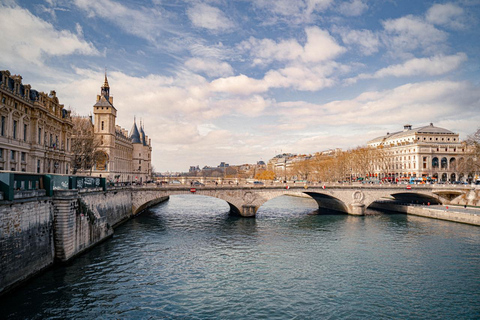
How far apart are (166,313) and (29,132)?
33.7m

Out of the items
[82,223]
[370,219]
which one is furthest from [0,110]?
[370,219]

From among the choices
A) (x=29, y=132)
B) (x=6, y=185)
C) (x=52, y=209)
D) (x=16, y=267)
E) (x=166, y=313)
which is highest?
(x=29, y=132)

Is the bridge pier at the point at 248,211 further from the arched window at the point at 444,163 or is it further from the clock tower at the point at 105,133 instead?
the arched window at the point at 444,163

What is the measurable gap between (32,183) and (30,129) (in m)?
22.8

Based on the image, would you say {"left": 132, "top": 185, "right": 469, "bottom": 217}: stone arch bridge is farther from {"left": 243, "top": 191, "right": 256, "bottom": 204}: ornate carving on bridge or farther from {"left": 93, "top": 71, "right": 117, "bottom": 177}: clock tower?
{"left": 93, "top": 71, "right": 117, "bottom": 177}: clock tower

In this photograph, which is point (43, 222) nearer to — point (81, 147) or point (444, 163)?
point (81, 147)

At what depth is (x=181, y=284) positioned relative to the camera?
66.6 ft

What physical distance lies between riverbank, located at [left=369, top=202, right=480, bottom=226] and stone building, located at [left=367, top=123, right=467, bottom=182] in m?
37.4

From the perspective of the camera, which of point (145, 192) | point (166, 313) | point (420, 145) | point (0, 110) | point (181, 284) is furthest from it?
point (420, 145)

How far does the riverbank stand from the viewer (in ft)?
135

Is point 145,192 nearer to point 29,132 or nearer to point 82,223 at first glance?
point 29,132

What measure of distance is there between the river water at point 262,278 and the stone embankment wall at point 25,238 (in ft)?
3.09

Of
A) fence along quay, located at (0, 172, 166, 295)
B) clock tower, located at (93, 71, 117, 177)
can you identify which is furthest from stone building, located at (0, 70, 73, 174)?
clock tower, located at (93, 71, 117, 177)

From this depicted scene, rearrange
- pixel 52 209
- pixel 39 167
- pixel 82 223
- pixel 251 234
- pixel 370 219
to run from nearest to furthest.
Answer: pixel 52 209, pixel 82 223, pixel 251 234, pixel 39 167, pixel 370 219
